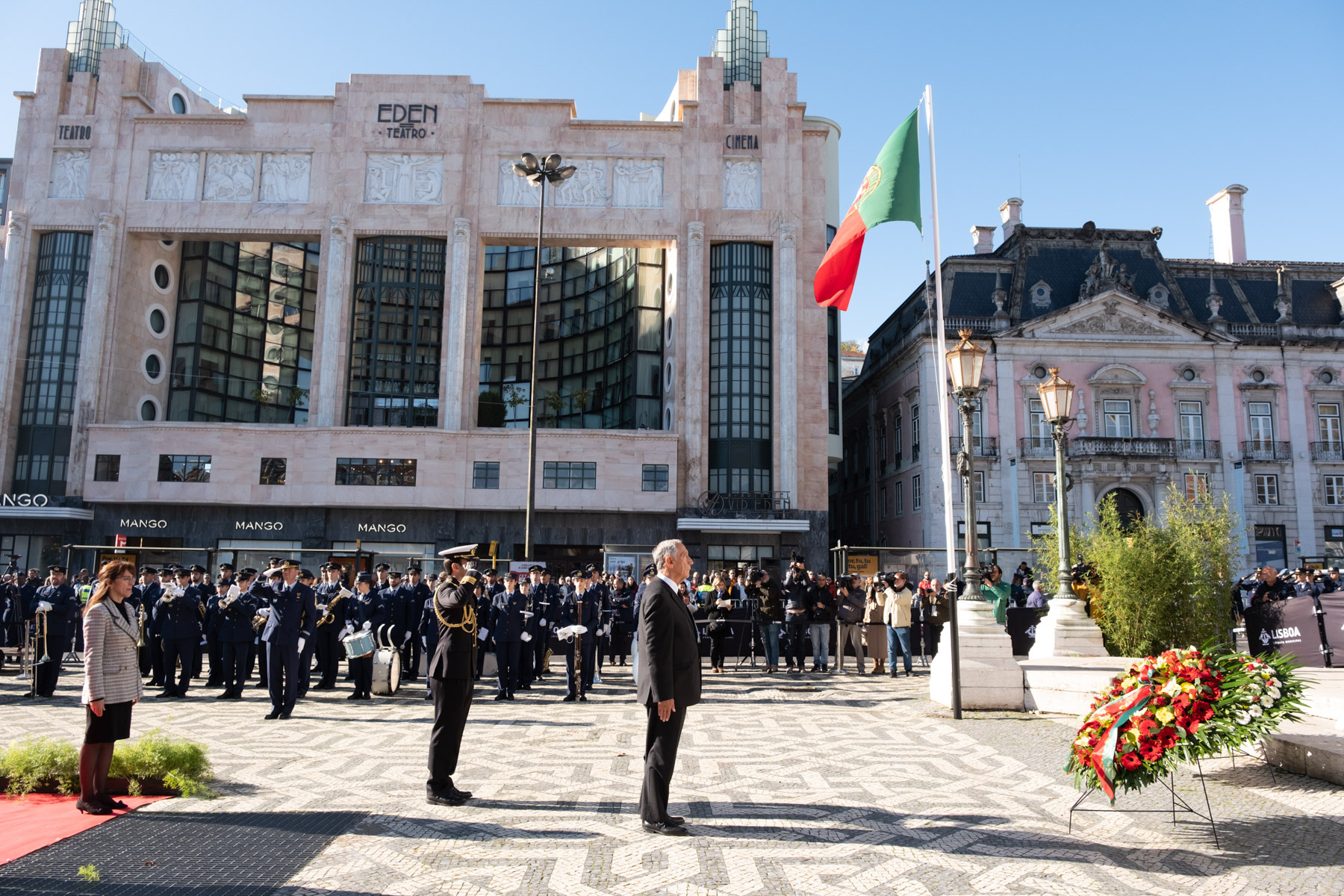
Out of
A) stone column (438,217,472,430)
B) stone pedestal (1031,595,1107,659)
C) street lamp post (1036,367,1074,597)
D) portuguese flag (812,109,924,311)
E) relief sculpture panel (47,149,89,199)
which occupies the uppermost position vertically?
relief sculpture panel (47,149,89,199)

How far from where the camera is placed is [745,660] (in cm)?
2208

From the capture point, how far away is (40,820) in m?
6.78

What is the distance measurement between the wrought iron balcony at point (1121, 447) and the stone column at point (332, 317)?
33.5 metres

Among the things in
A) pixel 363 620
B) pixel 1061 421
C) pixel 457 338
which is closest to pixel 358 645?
pixel 363 620

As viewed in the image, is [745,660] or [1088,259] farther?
[1088,259]

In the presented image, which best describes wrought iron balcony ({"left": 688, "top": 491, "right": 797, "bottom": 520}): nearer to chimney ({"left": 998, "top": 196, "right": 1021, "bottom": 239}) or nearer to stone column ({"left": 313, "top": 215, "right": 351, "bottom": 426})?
stone column ({"left": 313, "top": 215, "right": 351, "bottom": 426})

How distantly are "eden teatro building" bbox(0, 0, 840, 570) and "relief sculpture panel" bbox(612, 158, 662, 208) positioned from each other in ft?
0.40

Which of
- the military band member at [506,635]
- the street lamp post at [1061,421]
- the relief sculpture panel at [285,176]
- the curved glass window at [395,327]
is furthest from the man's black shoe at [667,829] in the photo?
the relief sculpture panel at [285,176]

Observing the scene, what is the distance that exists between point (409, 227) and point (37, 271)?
646 inches

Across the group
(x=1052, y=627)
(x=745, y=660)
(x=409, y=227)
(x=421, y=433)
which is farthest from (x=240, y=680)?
(x=409, y=227)

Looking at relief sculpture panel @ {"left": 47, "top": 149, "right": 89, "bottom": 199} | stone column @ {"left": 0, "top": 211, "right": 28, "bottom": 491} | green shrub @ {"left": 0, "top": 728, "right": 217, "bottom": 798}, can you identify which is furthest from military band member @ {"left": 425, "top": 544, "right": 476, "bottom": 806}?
relief sculpture panel @ {"left": 47, "top": 149, "right": 89, "bottom": 199}

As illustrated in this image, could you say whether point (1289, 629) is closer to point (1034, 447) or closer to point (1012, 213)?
point (1034, 447)

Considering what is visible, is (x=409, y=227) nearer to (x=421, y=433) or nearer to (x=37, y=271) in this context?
(x=421, y=433)

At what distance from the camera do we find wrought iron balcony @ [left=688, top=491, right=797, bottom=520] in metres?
38.2
